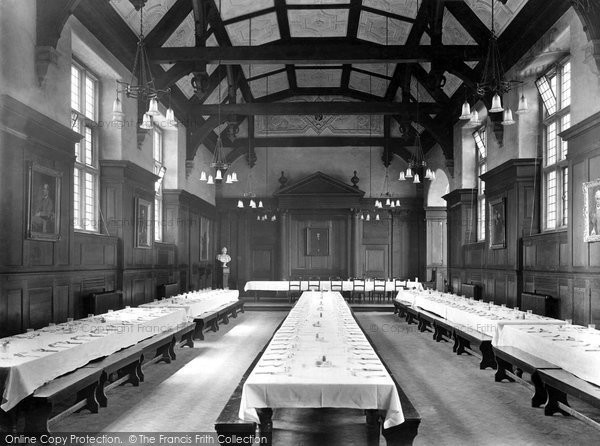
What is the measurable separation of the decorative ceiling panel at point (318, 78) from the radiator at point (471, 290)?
786 cm

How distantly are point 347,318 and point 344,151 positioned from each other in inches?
548

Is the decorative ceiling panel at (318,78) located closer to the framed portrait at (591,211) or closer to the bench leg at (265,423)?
the framed portrait at (591,211)

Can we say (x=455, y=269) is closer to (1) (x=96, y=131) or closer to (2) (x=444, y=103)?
(2) (x=444, y=103)

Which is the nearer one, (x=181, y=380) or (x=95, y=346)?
(x=95, y=346)

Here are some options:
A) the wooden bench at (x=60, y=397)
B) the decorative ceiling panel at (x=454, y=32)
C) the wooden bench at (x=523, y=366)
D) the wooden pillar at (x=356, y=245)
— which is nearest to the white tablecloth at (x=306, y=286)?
the wooden pillar at (x=356, y=245)

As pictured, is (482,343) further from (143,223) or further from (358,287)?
(358,287)

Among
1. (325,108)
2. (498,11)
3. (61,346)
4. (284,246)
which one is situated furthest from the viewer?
(284,246)

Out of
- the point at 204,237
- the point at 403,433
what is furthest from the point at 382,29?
the point at 403,433

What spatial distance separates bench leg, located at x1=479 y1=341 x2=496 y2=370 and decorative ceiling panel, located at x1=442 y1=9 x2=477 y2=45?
6.50 m

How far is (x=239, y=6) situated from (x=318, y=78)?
6.52m

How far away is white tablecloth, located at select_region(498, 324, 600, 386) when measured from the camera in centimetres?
531

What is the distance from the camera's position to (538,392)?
6.02m

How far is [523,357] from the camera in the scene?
256 inches

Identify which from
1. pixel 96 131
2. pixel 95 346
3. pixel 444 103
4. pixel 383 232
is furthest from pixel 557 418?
pixel 383 232
